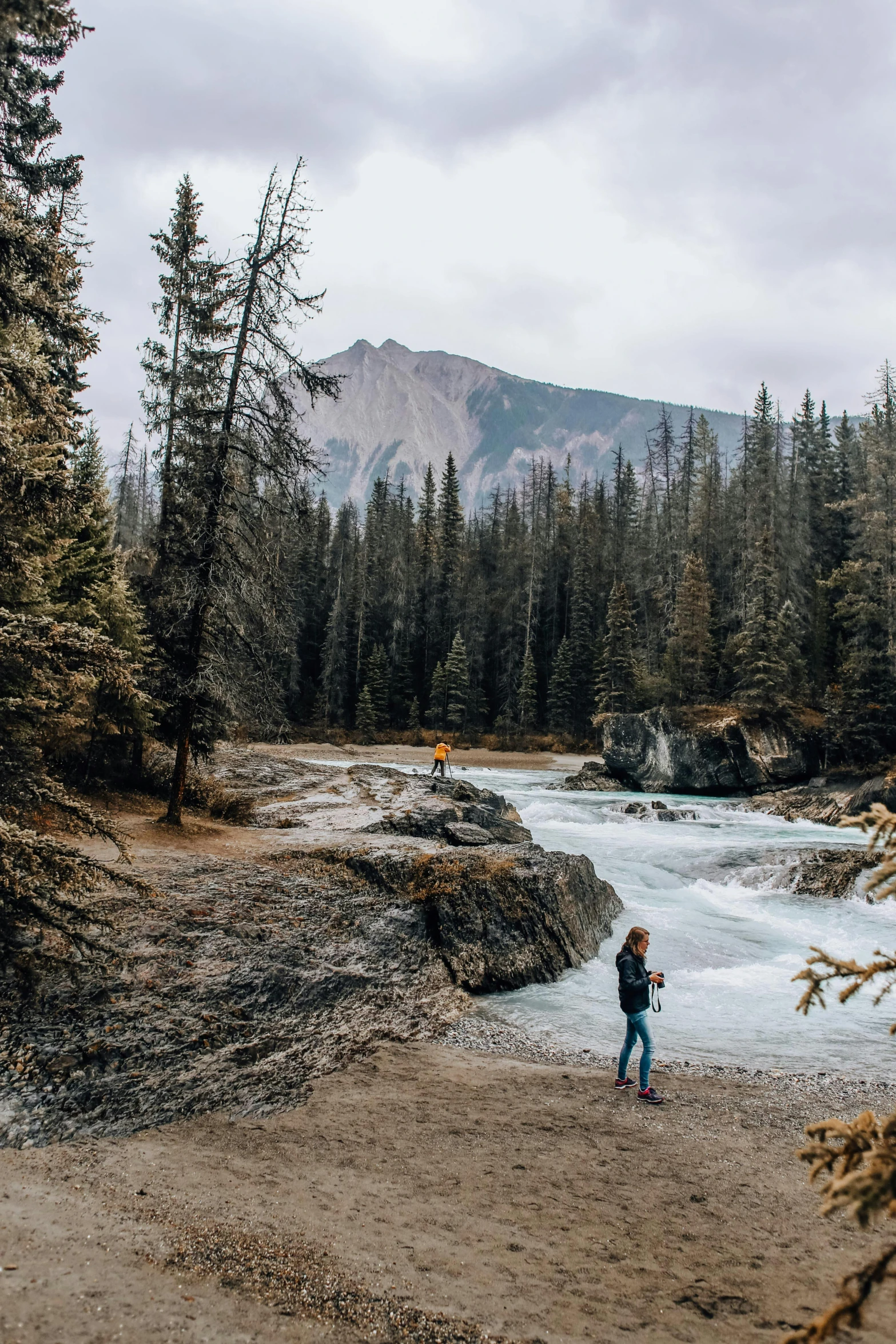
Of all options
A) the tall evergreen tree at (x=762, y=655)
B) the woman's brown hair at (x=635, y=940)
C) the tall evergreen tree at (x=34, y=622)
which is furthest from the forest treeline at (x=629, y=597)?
the woman's brown hair at (x=635, y=940)

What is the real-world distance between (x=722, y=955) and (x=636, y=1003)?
6247mm

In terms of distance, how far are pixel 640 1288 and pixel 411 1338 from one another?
159 cm

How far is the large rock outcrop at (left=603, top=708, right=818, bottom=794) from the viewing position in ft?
129

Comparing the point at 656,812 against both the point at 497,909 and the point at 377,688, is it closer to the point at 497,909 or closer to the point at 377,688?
the point at 497,909

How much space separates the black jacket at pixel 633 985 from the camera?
830cm

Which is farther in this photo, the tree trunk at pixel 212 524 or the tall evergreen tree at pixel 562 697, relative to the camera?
the tall evergreen tree at pixel 562 697

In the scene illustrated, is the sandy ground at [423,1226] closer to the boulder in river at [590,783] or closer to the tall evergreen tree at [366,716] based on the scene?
the boulder in river at [590,783]

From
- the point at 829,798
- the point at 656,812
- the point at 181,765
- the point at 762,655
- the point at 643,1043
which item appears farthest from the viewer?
the point at 762,655

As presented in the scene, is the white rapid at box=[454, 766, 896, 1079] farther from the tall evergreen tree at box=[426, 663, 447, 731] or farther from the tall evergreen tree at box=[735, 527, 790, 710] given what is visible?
the tall evergreen tree at box=[426, 663, 447, 731]

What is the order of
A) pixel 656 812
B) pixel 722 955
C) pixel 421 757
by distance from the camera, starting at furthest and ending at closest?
pixel 421 757 → pixel 656 812 → pixel 722 955

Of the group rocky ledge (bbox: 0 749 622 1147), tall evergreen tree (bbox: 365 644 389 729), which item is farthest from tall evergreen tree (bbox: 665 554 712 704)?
rocky ledge (bbox: 0 749 622 1147)

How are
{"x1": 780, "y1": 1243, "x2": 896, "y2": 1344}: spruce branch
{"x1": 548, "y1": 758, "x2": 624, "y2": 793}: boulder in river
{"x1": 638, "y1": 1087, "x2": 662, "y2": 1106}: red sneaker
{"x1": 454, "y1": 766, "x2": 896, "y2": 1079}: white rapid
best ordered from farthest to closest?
{"x1": 548, "y1": 758, "x2": 624, "y2": 793}: boulder in river, {"x1": 454, "y1": 766, "x2": 896, "y2": 1079}: white rapid, {"x1": 638, "y1": 1087, "x2": 662, "y2": 1106}: red sneaker, {"x1": 780, "y1": 1243, "x2": 896, "y2": 1344}: spruce branch

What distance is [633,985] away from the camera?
8.35 meters

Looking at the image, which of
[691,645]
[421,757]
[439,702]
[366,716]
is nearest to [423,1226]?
[691,645]
